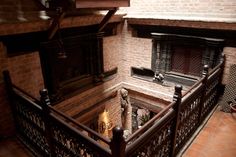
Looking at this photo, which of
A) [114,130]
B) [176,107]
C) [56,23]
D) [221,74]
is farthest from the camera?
[221,74]

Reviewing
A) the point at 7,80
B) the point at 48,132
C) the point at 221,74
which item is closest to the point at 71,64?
the point at 7,80

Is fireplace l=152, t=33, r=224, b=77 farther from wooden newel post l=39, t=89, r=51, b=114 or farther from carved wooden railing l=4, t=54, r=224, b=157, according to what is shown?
wooden newel post l=39, t=89, r=51, b=114

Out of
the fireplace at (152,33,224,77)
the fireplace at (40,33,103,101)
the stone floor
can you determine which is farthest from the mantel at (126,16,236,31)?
the stone floor

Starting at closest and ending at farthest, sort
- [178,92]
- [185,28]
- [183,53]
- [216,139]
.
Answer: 1. [178,92]
2. [216,139]
3. [185,28]
4. [183,53]

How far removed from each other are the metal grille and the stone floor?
28 centimetres

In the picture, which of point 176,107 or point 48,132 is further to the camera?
point 48,132

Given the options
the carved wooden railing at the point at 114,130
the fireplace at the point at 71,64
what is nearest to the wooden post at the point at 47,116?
the carved wooden railing at the point at 114,130

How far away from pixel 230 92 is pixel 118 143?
4479 mm

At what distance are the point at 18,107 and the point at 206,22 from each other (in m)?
5.21

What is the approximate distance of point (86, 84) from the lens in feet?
23.1

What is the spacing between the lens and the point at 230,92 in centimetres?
576

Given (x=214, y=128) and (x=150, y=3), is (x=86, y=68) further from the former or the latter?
(x=214, y=128)

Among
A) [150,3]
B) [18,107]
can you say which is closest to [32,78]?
[18,107]

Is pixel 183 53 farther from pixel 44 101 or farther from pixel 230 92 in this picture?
pixel 44 101
